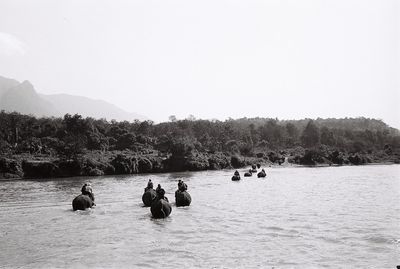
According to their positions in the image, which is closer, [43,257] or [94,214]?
[43,257]

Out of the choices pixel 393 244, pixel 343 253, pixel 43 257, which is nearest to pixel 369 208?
pixel 393 244

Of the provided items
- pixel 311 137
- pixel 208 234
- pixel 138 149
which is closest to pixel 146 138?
pixel 138 149

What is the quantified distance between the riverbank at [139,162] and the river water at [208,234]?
149 feet

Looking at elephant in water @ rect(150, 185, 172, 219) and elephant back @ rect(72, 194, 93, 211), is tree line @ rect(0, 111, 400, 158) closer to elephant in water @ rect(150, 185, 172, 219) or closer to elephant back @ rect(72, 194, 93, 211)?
elephant back @ rect(72, 194, 93, 211)

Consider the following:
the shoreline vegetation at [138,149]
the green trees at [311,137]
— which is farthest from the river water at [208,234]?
the green trees at [311,137]

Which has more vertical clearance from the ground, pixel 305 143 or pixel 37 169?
pixel 305 143

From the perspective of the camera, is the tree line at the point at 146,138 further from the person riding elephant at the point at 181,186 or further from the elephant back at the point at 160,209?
the elephant back at the point at 160,209

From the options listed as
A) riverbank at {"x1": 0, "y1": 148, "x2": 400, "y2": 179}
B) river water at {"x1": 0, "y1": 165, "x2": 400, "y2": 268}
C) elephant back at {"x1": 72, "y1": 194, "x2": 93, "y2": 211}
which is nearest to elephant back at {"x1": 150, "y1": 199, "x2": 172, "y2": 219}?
river water at {"x1": 0, "y1": 165, "x2": 400, "y2": 268}

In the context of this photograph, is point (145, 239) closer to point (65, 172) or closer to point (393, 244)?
point (393, 244)

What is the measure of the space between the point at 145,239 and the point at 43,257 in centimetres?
605

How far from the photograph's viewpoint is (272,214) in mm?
33719

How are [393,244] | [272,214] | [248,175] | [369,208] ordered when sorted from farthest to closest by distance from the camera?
[248,175] < [369,208] < [272,214] < [393,244]

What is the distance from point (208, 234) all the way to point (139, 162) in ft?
243

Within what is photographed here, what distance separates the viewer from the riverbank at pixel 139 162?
282 ft
